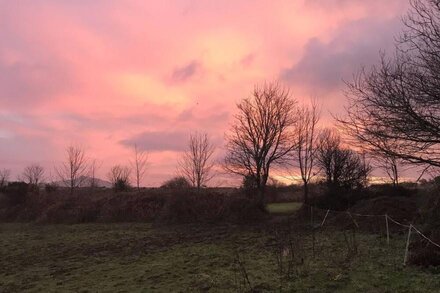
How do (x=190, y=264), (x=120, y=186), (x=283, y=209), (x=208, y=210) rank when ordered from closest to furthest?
(x=190, y=264), (x=208, y=210), (x=283, y=209), (x=120, y=186)

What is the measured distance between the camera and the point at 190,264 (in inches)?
605

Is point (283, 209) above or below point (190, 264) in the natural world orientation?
above

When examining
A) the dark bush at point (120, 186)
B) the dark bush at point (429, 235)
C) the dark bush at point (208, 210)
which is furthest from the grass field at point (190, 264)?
the dark bush at point (120, 186)

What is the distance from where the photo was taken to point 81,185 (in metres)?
56.1

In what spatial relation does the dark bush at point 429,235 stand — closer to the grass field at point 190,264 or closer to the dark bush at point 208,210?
the grass field at point 190,264

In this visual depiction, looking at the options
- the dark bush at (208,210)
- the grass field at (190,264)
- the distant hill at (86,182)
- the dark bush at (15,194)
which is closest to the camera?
the grass field at (190,264)

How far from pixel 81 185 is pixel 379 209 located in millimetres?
38463

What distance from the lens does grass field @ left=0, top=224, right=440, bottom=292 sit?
10.9 m

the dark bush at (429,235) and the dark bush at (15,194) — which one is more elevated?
the dark bush at (15,194)

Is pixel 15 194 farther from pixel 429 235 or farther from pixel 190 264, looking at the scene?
pixel 429 235

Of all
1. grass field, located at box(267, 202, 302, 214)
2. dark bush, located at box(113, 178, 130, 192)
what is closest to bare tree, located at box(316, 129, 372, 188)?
grass field, located at box(267, 202, 302, 214)

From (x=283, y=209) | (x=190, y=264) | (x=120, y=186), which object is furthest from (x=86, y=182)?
(x=190, y=264)

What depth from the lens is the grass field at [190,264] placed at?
10883 mm

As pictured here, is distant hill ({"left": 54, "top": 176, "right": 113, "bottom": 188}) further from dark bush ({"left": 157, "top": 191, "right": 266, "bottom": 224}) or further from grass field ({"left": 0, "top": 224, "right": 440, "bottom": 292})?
grass field ({"left": 0, "top": 224, "right": 440, "bottom": 292})
